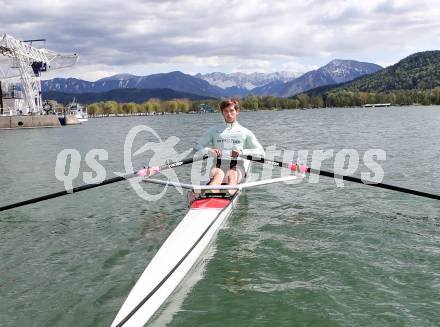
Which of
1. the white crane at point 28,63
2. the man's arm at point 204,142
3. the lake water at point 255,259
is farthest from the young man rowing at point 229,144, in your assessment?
the white crane at point 28,63

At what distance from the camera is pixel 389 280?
790cm

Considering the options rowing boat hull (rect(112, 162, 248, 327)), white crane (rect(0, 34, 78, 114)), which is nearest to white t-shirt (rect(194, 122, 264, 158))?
Answer: rowing boat hull (rect(112, 162, 248, 327))

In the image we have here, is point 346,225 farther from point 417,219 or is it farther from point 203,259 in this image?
point 203,259

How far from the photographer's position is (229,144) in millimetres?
12367

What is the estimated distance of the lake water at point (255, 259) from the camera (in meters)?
6.83

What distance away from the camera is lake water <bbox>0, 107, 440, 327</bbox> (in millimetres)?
6828

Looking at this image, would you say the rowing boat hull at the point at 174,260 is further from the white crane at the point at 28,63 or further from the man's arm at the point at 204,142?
the white crane at the point at 28,63

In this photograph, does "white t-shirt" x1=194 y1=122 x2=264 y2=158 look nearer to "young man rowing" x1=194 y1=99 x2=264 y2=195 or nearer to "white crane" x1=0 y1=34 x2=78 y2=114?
"young man rowing" x1=194 y1=99 x2=264 y2=195

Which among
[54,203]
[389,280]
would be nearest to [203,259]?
[389,280]

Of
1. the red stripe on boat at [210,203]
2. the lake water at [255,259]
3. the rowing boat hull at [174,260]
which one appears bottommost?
the lake water at [255,259]

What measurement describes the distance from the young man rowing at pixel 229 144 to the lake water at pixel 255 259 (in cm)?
151

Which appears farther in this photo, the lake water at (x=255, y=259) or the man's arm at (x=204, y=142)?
the man's arm at (x=204, y=142)

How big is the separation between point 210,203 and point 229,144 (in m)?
2.56

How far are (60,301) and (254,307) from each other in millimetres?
3318
